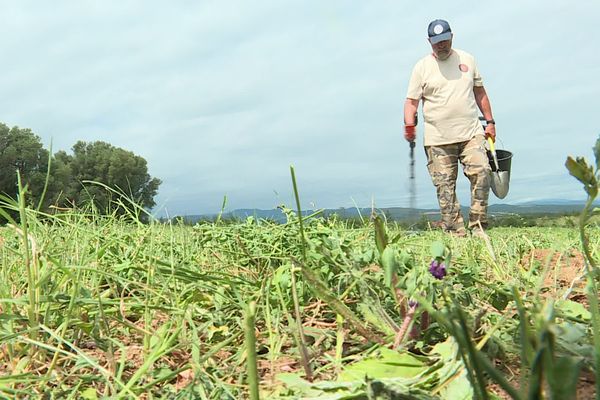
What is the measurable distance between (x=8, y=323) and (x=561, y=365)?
3.87 ft

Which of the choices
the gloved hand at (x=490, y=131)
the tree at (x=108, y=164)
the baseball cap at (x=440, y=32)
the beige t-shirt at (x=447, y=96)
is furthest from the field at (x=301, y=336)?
the tree at (x=108, y=164)

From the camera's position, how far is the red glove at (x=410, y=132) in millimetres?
6898

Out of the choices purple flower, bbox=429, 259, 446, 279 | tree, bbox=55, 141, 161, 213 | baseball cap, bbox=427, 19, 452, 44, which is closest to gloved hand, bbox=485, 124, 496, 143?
baseball cap, bbox=427, 19, 452, 44

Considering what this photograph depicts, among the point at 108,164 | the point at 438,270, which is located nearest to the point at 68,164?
the point at 108,164

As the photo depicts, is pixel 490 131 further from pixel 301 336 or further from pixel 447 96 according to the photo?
pixel 301 336

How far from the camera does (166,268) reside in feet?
4.70

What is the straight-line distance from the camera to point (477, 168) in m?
6.58

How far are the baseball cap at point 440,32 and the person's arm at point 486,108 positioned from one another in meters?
0.94

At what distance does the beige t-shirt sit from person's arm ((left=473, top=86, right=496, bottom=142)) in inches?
13.4

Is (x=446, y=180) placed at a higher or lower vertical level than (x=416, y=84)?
lower

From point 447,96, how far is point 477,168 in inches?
35.6

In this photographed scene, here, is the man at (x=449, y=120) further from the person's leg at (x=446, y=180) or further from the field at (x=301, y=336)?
the field at (x=301, y=336)

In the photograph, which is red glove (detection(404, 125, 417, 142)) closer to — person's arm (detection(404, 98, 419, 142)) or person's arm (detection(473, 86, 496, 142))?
person's arm (detection(404, 98, 419, 142))

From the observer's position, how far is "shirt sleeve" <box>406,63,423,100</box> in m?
6.64
